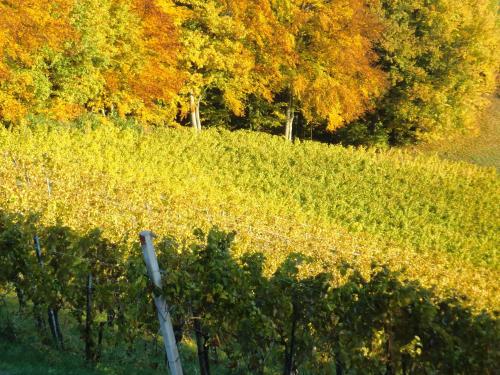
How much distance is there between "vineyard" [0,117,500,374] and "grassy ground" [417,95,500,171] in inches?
464

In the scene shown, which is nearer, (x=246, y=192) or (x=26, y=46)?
(x=26, y=46)

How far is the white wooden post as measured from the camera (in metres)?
6.32

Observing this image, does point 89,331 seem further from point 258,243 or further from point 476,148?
point 476,148

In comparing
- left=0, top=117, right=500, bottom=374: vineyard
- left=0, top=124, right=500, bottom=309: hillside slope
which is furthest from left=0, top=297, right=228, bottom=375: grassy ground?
left=0, top=124, right=500, bottom=309: hillside slope

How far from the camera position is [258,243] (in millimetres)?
14203

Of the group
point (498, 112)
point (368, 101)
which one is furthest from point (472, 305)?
point (498, 112)

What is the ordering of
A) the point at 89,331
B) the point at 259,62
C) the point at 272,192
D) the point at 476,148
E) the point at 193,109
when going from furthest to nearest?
the point at 476,148
the point at 193,109
the point at 259,62
the point at 272,192
the point at 89,331

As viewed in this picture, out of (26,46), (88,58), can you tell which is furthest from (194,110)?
(26,46)

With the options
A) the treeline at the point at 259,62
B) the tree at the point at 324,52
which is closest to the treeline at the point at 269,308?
the treeline at the point at 259,62

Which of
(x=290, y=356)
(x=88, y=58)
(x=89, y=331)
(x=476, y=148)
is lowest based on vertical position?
(x=89, y=331)

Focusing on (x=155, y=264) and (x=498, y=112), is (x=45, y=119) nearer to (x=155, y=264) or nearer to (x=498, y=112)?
(x=155, y=264)

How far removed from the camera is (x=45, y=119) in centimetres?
2684

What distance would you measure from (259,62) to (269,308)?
3216cm

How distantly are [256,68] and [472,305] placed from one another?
32530mm
